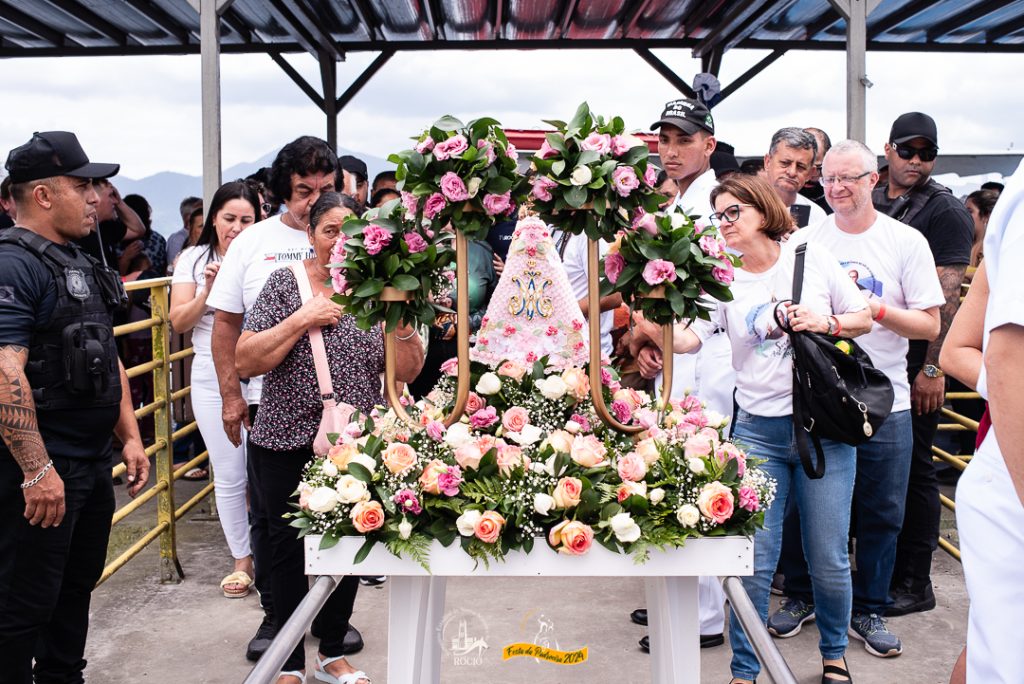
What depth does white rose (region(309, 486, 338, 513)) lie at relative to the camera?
2.40 m

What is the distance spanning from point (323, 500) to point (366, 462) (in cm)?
16

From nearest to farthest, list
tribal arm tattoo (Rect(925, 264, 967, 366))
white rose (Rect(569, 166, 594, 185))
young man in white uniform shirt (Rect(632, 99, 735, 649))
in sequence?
Result: white rose (Rect(569, 166, 594, 185))
young man in white uniform shirt (Rect(632, 99, 735, 649))
tribal arm tattoo (Rect(925, 264, 967, 366))

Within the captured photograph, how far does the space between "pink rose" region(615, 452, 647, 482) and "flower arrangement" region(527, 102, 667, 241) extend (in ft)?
1.98

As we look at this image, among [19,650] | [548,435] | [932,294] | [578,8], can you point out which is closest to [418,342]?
[548,435]

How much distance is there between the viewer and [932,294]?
3.81m

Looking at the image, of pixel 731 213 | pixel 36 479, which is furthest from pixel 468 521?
pixel 731 213

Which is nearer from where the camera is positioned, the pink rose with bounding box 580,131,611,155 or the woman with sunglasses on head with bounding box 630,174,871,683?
the pink rose with bounding box 580,131,611,155

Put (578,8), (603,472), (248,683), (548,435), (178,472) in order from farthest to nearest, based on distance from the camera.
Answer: (578,8) < (178,472) < (548,435) < (603,472) < (248,683)

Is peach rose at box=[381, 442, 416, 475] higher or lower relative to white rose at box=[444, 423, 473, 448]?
lower

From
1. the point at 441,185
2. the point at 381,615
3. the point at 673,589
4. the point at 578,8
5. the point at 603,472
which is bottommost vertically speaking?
the point at 381,615

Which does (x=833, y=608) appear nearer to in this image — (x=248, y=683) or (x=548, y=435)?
(x=548, y=435)

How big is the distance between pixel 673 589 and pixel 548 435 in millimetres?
518

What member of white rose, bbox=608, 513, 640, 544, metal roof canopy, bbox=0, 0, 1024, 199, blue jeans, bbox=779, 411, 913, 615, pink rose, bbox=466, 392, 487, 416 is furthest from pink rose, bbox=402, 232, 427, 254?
metal roof canopy, bbox=0, 0, 1024, 199

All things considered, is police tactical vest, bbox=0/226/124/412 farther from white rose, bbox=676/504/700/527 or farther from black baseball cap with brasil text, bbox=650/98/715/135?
black baseball cap with brasil text, bbox=650/98/715/135
